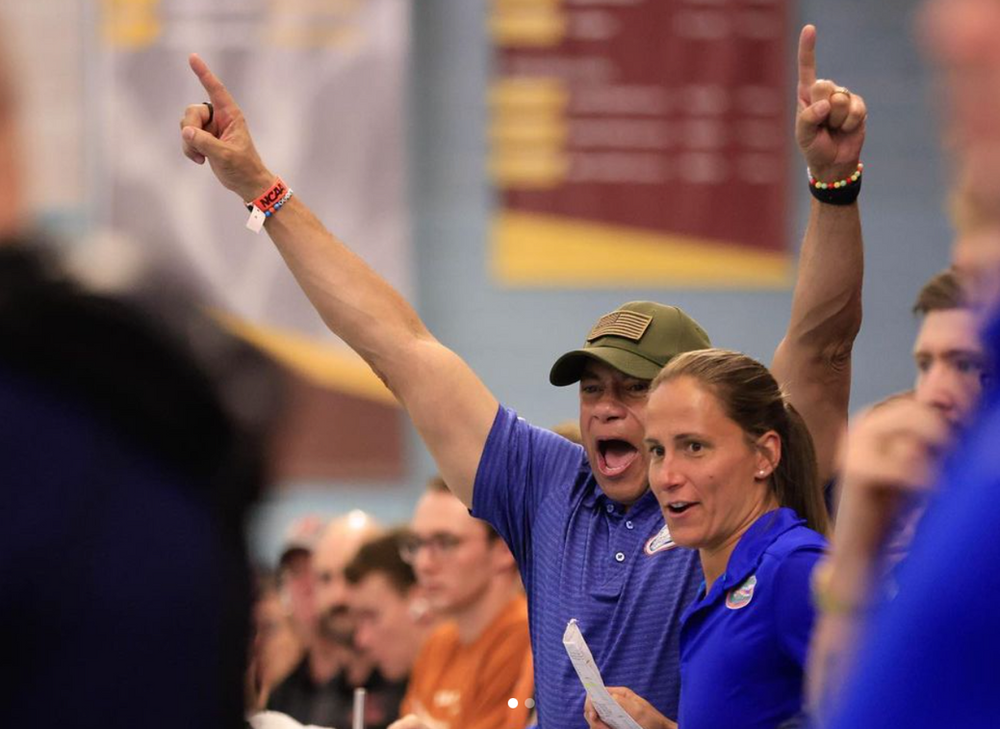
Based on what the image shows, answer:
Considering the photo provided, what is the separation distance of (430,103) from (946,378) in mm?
4973

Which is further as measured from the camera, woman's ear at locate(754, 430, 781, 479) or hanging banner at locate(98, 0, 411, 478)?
hanging banner at locate(98, 0, 411, 478)

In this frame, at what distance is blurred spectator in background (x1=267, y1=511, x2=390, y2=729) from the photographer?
4.12 meters

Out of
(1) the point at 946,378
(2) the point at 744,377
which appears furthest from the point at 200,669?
(1) the point at 946,378

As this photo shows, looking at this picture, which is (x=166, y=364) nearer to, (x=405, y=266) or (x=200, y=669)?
(x=200, y=669)

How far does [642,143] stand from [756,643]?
5.44 meters

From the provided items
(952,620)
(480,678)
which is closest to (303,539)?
(480,678)

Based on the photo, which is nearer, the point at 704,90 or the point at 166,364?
the point at 166,364

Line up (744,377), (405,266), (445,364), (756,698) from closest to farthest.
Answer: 1. (756,698)
2. (744,377)
3. (445,364)
4. (405,266)

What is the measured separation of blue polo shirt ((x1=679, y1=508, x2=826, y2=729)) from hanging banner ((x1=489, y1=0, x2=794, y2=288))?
5178 mm

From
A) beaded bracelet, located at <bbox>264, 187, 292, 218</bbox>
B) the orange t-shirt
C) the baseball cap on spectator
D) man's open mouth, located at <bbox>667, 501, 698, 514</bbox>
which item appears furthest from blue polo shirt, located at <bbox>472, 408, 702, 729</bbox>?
the baseball cap on spectator

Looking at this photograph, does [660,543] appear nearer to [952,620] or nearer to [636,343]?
[636,343]

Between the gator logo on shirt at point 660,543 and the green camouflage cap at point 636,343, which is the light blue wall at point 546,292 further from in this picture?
the gator logo on shirt at point 660,543

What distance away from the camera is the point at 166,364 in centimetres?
83

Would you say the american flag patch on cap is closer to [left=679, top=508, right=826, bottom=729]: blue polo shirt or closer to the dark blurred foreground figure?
[left=679, top=508, right=826, bottom=729]: blue polo shirt
